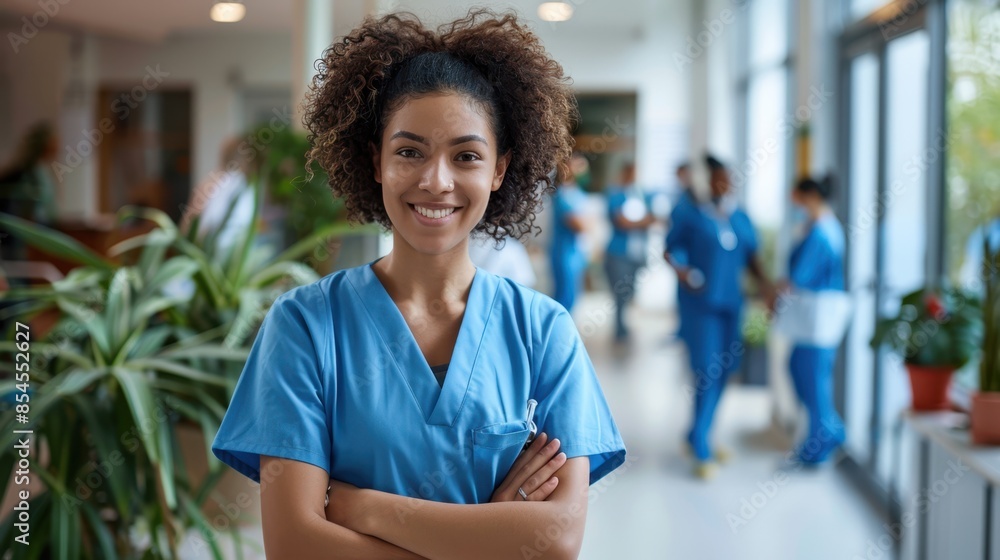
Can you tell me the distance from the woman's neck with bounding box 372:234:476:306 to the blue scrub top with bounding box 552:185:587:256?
562 centimetres

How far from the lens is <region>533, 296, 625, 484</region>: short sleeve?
1224mm

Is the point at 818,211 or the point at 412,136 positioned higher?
the point at 818,211

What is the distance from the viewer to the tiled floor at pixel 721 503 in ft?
10.7

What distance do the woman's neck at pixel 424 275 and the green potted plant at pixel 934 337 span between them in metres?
1.88

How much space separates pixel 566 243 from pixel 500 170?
5.75 m

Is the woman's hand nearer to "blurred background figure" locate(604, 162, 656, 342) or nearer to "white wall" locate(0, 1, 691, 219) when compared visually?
"blurred background figure" locate(604, 162, 656, 342)

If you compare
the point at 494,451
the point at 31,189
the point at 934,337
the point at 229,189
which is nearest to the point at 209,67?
the point at 31,189

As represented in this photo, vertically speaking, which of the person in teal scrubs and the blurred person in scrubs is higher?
the blurred person in scrubs

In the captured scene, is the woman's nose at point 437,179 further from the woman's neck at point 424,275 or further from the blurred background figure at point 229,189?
the blurred background figure at point 229,189

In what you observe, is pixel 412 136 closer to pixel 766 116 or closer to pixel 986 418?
pixel 986 418

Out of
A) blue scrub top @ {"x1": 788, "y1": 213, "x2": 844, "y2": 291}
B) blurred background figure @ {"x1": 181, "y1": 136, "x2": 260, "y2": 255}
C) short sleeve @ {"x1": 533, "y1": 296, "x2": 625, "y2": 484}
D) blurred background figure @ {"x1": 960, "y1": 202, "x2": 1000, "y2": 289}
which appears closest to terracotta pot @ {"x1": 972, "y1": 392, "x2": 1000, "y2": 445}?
blurred background figure @ {"x1": 960, "y1": 202, "x2": 1000, "y2": 289}

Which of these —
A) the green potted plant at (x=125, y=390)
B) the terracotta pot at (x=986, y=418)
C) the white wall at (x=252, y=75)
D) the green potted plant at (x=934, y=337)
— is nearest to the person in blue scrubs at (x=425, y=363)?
the green potted plant at (x=125, y=390)

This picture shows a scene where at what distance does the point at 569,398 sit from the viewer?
4.03ft

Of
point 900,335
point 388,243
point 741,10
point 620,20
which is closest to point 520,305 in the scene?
point 900,335
